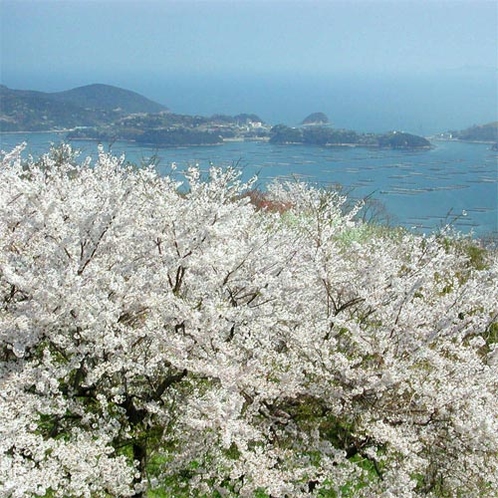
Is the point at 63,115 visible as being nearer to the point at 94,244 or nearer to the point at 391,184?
the point at 391,184

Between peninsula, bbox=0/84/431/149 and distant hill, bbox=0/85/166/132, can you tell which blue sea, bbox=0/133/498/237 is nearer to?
peninsula, bbox=0/84/431/149

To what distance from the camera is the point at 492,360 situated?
6.59 metres

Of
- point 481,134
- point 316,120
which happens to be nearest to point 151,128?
point 481,134

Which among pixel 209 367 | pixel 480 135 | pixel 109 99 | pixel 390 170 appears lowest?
pixel 390 170

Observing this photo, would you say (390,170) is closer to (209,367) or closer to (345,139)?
(345,139)

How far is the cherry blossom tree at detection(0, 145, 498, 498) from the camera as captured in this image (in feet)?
17.6

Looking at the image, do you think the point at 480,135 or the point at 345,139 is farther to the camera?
the point at 480,135

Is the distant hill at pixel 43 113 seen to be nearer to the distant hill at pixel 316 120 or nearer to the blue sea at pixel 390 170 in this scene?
the blue sea at pixel 390 170

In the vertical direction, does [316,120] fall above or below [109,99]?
below

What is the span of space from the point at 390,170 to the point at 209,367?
277ft

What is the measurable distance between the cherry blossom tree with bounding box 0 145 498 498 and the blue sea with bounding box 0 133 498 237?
48.7 metres

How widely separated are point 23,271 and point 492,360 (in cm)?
475

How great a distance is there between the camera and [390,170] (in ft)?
284

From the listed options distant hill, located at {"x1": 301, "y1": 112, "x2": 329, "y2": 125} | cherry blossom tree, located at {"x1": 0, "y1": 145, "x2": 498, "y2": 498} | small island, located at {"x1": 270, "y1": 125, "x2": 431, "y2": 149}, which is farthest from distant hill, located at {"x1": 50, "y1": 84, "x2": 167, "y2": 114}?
cherry blossom tree, located at {"x1": 0, "y1": 145, "x2": 498, "y2": 498}
